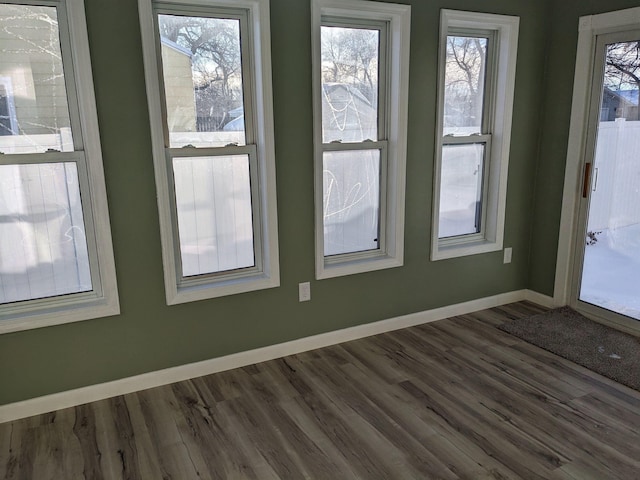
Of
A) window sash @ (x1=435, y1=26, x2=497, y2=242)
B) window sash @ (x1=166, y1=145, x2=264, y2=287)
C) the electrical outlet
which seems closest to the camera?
window sash @ (x1=166, y1=145, x2=264, y2=287)

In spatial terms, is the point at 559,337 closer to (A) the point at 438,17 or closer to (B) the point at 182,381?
(A) the point at 438,17

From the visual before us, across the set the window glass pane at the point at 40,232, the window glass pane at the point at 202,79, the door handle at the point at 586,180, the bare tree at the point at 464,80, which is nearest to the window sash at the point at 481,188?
the bare tree at the point at 464,80

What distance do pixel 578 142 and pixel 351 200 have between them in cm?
169

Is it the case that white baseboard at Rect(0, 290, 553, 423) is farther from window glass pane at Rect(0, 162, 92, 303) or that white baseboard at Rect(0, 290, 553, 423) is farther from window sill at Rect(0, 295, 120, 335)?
window glass pane at Rect(0, 162, 92, 303)

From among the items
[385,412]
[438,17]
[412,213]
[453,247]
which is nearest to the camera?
[385,412]

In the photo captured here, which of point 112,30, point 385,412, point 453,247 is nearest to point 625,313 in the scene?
point 453,247

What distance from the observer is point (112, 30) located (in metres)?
2.36

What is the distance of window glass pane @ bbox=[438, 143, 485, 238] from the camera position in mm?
3565

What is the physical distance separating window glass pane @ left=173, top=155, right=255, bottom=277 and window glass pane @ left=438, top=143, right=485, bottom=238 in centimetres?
146

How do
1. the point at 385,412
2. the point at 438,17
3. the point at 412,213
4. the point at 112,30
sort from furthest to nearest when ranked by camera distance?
the point at 412,213 < the point at 438,17 < the point at 385,412 < the point at 112,30

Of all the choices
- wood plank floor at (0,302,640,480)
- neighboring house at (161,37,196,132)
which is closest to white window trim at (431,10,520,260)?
wood plank floor at (0,302,640,480)

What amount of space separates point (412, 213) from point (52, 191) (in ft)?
7.13

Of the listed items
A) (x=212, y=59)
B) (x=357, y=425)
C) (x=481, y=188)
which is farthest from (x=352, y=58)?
(x=357, y=425)

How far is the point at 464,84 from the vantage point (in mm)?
3467
